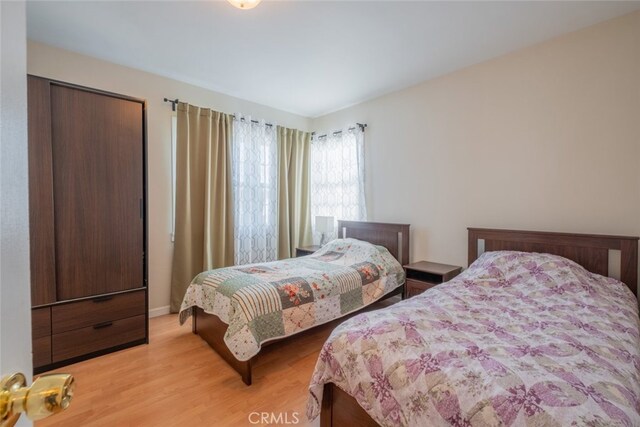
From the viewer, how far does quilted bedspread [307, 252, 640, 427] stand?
93cm

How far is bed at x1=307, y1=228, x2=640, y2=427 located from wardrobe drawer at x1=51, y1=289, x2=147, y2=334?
6.40ft

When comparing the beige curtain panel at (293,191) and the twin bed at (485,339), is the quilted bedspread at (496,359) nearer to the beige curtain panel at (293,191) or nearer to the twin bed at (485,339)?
the twin bed at (485,339)

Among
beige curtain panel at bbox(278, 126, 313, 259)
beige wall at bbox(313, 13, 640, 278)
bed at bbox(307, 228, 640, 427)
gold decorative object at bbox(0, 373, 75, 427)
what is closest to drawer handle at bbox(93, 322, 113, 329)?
bed at bbox(307, 228, 640, 427)

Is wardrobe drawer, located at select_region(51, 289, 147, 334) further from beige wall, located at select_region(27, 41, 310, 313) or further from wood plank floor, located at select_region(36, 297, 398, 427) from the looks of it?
beige wall, located at select_region(27, 41, 310, 313)

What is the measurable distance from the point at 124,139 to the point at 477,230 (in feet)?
11.1

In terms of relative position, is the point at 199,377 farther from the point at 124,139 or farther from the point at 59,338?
the point at 124,139

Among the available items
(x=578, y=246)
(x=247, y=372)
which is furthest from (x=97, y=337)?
(x=578, y=246)

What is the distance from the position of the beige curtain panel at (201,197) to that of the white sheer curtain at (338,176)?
1456mm

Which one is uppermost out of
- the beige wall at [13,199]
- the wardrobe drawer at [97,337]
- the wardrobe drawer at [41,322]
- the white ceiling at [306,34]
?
the white ceiling at [306,34]

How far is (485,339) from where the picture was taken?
1.33 m

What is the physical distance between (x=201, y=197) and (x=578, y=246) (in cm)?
378

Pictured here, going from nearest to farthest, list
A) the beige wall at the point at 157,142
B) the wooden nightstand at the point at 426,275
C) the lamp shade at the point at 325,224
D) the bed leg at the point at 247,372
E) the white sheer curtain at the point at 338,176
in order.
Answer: the bed leg at the point at 247,372, the wooden nightstand at the point at 426,275, the beige wall at the point at 157,142, the white sheer curtain at the point at 338,176, the lamp shade at the point at 325,224

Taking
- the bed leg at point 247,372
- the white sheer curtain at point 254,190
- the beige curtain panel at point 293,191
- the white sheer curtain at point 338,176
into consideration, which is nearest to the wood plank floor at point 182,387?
the bed leg at point 247,372

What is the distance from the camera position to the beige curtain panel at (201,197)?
10.7 ft
